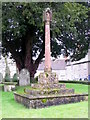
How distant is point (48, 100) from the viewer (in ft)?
32.4

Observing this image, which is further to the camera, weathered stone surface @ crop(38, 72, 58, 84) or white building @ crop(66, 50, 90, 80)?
white building @ crop(66, 50, 90, 80)

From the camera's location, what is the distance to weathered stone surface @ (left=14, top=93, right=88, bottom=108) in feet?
31.3

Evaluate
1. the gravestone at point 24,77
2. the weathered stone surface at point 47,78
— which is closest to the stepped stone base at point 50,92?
the weathered stone surface at point 47,78

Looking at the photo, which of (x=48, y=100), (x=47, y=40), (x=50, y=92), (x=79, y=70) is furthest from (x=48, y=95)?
(x=79, y=70)

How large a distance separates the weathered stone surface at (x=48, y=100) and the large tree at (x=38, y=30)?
8874mm

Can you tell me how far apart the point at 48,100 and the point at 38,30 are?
1477cm

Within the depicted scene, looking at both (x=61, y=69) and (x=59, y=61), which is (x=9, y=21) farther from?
(x=59, y=61)

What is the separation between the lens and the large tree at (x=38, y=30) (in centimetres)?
1836

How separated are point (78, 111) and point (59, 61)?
55.4 m

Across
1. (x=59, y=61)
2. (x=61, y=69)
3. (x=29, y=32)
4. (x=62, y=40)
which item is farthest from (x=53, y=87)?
(x=59, y=61)

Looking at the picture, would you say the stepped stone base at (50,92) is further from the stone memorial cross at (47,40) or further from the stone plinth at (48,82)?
the stone memorial cross at (47,40)

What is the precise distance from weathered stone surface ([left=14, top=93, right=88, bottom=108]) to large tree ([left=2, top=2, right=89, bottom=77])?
8.87 metres

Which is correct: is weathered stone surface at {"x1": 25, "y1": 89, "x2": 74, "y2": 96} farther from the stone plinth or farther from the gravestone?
the gravestone

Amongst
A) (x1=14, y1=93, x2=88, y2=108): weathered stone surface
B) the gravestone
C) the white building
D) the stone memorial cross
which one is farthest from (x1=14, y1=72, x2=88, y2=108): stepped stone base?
the white building
